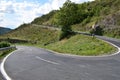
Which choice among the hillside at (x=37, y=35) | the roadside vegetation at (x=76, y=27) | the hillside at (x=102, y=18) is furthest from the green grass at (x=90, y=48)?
the hillside at (x=37, y=35)

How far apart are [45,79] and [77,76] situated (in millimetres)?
1587

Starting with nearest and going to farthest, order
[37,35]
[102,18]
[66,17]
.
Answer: [102,18] < [66,17] < [37,35]

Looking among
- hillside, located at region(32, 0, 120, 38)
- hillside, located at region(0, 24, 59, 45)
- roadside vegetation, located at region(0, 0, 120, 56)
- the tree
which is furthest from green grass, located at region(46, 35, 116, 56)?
hillside, located at region(0, 24, 59, 45)

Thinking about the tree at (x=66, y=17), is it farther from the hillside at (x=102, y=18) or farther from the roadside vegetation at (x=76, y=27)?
the hillside at (x=102, y=18)

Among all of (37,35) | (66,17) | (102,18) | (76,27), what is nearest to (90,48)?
(102,18)

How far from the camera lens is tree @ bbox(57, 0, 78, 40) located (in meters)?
74.8

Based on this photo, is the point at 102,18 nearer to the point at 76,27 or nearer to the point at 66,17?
the point at 66,17

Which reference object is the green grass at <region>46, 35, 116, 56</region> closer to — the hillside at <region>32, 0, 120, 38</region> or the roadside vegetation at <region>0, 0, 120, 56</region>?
the roadside vegetation at <region>0, 0, 120, 56</region>

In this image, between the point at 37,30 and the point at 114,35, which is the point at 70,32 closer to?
the point at 114,35

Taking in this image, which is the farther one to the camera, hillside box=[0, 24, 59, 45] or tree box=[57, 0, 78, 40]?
hillside box=[0, 24, 59, 45]

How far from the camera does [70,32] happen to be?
242 feet

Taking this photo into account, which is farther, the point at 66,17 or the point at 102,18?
the point at 66,17

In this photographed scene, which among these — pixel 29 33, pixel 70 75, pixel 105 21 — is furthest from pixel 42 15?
pixel 70 75

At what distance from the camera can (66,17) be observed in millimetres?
79000
